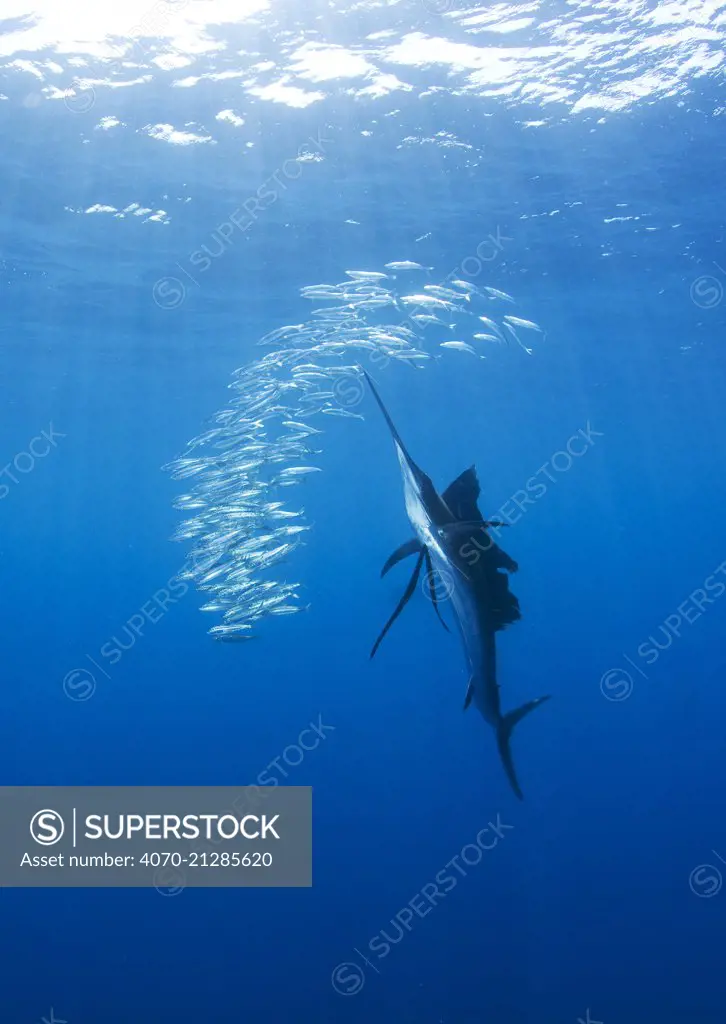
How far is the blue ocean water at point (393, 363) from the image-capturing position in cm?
982

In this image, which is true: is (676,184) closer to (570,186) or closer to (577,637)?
(570,186)

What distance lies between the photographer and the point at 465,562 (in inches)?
119

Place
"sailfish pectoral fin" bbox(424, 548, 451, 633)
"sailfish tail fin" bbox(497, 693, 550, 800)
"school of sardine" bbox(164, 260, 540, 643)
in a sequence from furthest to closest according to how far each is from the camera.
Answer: "school of sardine" bbox(164, 260, 540, 643) < "sailfish tail fin" bbox(497, 693, 550, 800) < "sailfish pectoral fin" bbox(424, 548, 451, 633)

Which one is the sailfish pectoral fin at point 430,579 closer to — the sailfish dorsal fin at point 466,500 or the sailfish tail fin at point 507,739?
the sailfish dorsal fin at point 466,500

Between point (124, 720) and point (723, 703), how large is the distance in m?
18.0

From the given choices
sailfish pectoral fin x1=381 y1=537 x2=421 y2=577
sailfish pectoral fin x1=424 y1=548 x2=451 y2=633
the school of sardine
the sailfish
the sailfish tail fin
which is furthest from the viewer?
the school of sardine

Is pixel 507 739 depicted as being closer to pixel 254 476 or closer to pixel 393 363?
pixel 254 476

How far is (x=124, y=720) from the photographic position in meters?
22.1
